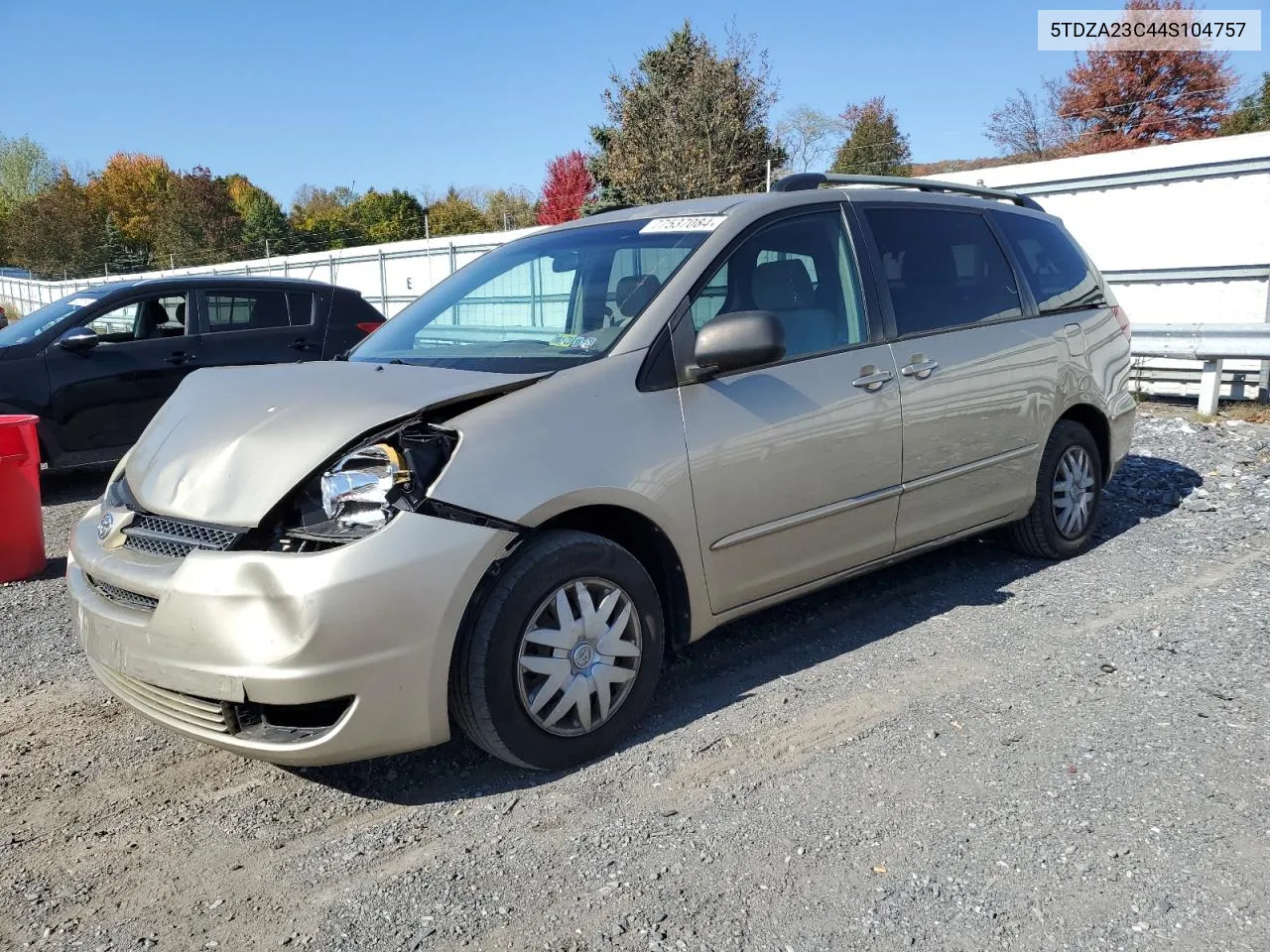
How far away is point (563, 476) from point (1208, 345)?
315 inches

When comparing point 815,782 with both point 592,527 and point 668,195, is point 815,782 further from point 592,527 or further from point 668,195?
point 668,195

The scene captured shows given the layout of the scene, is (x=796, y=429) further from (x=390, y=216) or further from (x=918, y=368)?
(x=390, y=216)

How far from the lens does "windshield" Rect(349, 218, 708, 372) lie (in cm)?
363

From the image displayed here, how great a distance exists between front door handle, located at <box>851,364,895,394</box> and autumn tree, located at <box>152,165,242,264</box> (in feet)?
172

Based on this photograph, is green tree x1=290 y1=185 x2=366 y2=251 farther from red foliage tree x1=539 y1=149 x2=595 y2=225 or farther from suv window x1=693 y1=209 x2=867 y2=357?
suv window x1=693 y1=209 x2=867 y2=357

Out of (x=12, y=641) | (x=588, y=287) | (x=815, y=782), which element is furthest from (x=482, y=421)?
(x=12, y=641)

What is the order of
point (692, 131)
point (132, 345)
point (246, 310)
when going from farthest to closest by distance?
1. point (692, 131)
2. point (246, 310)
3. point (132, 345)

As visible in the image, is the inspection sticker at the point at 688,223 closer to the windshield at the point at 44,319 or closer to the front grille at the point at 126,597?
the front grille at the point at 126,597

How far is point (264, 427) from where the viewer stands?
122 inches

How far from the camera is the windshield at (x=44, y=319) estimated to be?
793 cm

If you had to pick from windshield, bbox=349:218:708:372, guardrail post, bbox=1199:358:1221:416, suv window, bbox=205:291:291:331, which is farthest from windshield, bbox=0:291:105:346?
guardrail post, bbox=1199:358:1221:416

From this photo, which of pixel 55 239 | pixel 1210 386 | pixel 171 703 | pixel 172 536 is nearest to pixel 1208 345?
pixel 1210 386

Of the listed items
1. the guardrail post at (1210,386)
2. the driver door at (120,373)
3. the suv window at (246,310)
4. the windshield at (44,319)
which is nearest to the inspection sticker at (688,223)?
the driver door at (120,373)

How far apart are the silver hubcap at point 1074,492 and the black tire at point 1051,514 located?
3 cm
